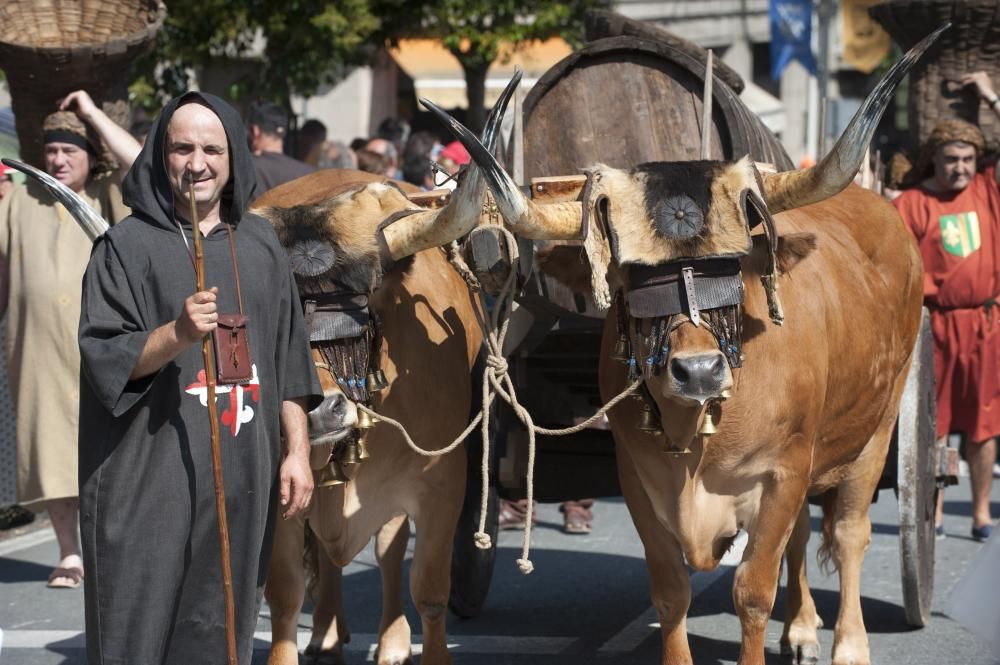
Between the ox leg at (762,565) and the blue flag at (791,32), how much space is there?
1604 cm

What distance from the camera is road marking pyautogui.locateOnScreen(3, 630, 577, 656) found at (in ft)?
20.6

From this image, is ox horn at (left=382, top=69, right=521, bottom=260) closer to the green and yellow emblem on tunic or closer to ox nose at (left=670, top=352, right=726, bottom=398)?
ox nose at (left=670, top=352, right=726, bottom=398)

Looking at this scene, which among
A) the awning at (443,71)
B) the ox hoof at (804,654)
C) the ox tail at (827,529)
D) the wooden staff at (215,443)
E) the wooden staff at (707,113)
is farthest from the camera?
the awning at (443,71)

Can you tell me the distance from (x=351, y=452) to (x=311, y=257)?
62 cm

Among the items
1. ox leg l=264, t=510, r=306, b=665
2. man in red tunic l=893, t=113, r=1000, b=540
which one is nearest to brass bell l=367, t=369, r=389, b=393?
ox leg l=264, t=510, r=306, b=665

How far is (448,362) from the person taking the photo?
5.58 m

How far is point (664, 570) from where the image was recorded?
5.43 meters

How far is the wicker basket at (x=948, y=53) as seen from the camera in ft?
25.8

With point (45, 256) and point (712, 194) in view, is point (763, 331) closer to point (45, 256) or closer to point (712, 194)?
point (712, 194)

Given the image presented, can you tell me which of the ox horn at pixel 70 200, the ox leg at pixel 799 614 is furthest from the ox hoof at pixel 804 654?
the ox horn at pixel 70 200

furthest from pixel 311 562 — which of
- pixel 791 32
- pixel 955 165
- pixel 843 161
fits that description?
pixel 791 32

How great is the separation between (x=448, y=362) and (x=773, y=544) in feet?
4.10

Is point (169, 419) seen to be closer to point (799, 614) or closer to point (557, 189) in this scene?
point (557, 189)

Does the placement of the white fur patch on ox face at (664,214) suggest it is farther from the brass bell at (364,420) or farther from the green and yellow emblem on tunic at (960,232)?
the green and yellow emblem on tunic at (960,232)
